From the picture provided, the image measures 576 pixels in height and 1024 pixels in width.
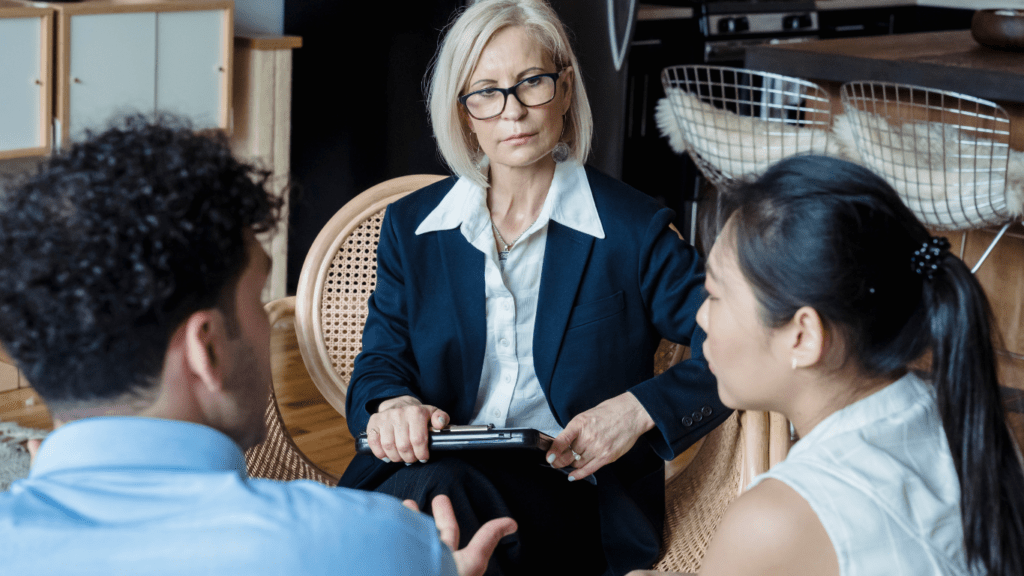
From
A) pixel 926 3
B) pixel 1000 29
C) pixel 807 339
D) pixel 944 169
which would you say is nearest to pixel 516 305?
pixel 807 339

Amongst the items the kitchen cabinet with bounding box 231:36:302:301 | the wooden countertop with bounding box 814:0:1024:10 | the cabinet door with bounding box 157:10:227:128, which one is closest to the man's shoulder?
the cabinet door with bounding box 157:10:227:128

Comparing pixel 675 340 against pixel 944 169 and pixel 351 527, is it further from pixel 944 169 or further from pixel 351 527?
pixel 944 169

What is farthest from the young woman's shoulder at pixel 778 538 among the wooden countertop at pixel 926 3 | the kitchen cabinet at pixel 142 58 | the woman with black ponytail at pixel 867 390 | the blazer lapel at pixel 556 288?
the wooden countertop at pixel 926 3

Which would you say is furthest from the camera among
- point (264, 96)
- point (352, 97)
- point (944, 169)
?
point (352, 97)

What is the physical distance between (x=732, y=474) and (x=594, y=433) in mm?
198

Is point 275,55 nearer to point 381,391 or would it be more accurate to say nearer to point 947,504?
point 381,391

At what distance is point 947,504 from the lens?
0.96 meters

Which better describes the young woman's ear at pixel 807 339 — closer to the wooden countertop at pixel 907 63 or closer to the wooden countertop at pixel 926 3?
the wooden countertop at pixel 907 63

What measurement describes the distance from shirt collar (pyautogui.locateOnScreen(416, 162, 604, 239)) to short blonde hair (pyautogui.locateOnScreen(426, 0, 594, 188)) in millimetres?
32

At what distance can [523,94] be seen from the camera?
1.52 meters

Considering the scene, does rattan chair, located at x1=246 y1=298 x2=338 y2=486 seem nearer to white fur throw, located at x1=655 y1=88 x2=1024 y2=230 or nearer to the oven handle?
white fur throw, located at x1=655 y1=88 x2=1024 y2=230

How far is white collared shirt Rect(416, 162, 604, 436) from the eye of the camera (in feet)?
4.95

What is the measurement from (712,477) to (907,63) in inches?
68.7

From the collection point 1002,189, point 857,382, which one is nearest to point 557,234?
point 857,382
